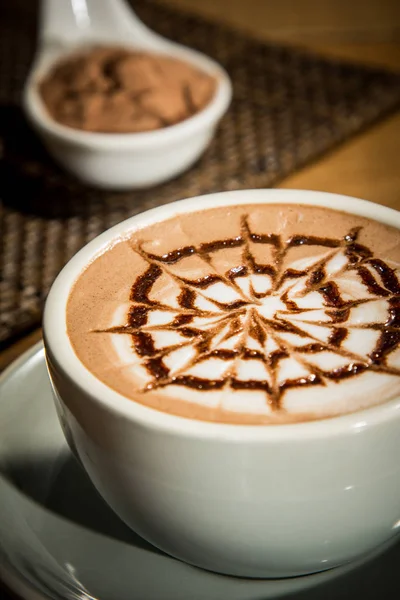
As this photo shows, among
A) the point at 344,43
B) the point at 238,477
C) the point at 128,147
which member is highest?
the point at 238,477

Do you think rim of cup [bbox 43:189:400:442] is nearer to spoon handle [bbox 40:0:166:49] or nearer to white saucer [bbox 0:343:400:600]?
white saucer [bbox 0:343:400:600]

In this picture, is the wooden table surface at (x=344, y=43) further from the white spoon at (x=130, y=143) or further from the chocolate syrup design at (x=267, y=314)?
the chocolate syrup design at (x=267, y=314)

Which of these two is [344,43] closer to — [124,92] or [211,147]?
[211,147]

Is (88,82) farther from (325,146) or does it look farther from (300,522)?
(300,522)

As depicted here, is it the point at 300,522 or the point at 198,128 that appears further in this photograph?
the point at 198,128

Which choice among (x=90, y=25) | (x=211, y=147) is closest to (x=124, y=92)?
(x=211, y=147)

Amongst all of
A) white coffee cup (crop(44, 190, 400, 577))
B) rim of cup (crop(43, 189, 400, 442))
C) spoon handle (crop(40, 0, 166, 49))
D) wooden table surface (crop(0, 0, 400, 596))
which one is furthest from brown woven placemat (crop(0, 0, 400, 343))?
white coffee cup (crop(44, 190, 400, 577))

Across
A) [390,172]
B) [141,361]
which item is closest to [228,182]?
[390,172]
